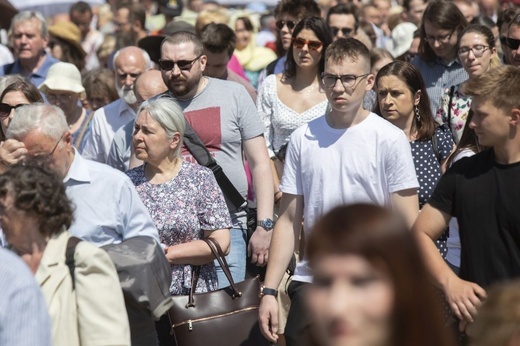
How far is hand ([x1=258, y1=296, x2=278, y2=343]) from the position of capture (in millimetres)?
6262

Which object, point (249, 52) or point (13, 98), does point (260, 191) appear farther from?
point (249, 52)

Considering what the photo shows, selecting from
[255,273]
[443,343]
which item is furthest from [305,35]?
[443,343]

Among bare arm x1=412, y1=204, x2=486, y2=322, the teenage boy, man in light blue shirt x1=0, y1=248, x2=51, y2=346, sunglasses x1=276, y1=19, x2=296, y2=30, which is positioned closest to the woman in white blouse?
sunglasses x1=276, y1=19, x2=296, y2=30

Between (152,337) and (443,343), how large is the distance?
3.40 meters

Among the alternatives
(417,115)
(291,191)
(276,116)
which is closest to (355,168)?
(291,191)

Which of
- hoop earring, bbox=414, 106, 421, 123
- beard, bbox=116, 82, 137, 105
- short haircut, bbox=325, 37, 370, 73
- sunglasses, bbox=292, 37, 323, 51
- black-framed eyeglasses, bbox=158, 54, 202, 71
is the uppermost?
short haircut, bbox=325, 37, 370, 73

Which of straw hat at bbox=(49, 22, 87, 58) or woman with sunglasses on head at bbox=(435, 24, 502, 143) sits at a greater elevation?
woman with sunglasses on head at bbox=(435, 24, 502, 143)

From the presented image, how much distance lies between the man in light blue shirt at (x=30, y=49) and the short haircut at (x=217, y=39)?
6.52ft

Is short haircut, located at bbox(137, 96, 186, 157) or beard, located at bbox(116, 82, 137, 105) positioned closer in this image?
short haircut, located at bbox(137, 96, 186, 157)

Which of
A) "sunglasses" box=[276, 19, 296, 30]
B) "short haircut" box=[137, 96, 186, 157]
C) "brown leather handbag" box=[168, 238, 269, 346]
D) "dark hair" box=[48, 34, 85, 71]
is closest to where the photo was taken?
"brown leather handbag" box=[168, 238, 269, 346]

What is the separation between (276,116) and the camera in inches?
336

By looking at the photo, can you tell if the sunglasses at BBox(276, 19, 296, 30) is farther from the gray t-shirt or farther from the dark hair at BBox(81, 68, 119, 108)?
the gray t-shirt

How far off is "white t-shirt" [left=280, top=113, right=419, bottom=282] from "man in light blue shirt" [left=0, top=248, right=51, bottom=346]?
81.3 inches

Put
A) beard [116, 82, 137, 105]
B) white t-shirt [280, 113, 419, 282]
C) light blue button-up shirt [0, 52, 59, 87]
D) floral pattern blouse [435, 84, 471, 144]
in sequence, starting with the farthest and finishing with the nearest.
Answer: light blue button-up shirt [0, 52, 59, 87], beard [116, 82, 137, 105], floral pattern blouse [435, 84, 471, 144], white t-shirt [280, 113, 419, 282]
